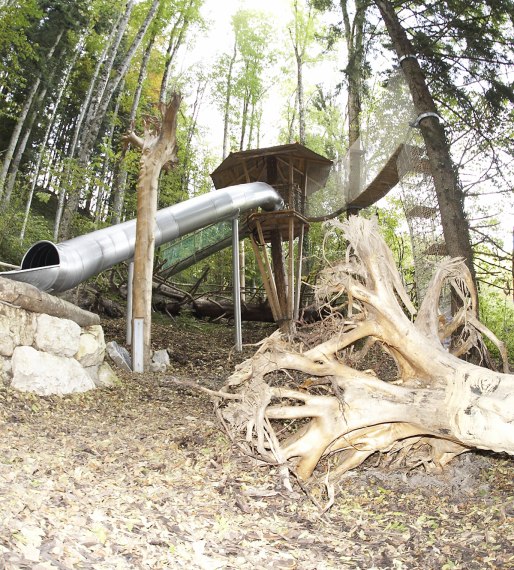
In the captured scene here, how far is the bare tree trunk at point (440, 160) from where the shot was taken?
6117 mm

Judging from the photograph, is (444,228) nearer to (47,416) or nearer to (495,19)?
(495,19)

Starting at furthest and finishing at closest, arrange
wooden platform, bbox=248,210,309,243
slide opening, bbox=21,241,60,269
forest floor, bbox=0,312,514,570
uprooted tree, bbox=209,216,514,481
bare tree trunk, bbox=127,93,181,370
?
wooden platform, bbox=248,210,309,243
bare tree trunk, bbox=127,93,181,370
slide opening, bbox=21,241,60,269
uprooted tree, bbox=209,216,514,481
forest floor, bbox=0,312,514,570

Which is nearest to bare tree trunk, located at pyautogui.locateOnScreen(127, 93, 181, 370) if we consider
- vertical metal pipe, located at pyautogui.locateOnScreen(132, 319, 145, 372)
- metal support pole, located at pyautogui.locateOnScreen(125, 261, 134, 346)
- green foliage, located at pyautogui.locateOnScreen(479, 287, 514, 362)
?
vertical metal pipe, located at pyautogui.locateOnScreen(132, 319, 145, 372)

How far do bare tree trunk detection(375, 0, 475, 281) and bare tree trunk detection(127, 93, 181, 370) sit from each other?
10.7 ft

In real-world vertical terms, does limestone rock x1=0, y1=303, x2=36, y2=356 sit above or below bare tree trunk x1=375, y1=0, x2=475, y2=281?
below

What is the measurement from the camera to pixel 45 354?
5.11m

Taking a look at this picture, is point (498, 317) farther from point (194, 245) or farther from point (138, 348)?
point (138, 348)

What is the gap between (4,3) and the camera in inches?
513

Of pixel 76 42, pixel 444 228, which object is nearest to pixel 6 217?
pixel 76 42

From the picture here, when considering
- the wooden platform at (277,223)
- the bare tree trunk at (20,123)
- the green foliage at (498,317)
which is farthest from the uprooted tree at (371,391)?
the bare tree trunk at (20,123)

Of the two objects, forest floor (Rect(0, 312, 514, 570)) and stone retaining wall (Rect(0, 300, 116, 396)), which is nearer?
forest floor (Rect(0, 312, 514, 570))

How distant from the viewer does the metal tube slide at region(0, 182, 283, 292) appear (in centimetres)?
635

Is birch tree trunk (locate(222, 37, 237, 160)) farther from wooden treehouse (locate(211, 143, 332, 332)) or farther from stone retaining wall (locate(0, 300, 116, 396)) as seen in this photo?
stone retaining wall (locate(0, 300, 116, 396))

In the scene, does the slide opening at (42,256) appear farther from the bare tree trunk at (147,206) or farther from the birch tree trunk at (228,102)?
the birch tree trunk at (228,102)
